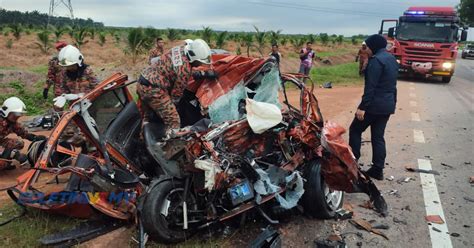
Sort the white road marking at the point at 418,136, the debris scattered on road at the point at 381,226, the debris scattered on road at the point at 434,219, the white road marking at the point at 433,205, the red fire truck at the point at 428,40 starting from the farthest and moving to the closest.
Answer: the red fire truck at the point at 428,40 < the white road marking at the point at 418,136 < the debris scattered on road at the point at 434,219 < the debris scattered on road at the point at 381,226 < the white road marking at the point at 433,205

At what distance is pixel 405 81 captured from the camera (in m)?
18.6

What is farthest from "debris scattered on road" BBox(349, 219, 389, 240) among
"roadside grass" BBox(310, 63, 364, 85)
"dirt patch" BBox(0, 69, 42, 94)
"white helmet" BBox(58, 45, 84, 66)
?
"roadside grass" BBox(310, 63, 364, 85)

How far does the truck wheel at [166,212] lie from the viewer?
371cm

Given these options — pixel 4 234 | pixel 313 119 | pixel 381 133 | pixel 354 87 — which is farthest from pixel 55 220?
pixel 354 87

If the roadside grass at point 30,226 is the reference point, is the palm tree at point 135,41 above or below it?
above

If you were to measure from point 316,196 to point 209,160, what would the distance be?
134 cm

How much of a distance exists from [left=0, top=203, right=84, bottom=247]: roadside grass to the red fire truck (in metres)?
16.4

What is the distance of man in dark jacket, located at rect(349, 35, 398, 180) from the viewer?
18.6ft

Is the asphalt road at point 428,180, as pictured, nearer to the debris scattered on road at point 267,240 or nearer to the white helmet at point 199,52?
the debris scattered on road at point 267,240

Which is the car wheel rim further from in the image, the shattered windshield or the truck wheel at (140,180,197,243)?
the shattered windshield

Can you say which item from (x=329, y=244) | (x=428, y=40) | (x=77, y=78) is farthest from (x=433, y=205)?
(x=428, y=40)

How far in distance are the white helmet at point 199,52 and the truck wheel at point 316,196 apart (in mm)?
1618

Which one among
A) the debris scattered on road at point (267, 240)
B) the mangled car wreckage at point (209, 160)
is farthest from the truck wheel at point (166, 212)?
the debris scattered on road at point (267, 240)

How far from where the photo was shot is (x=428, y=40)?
57.2 ft
